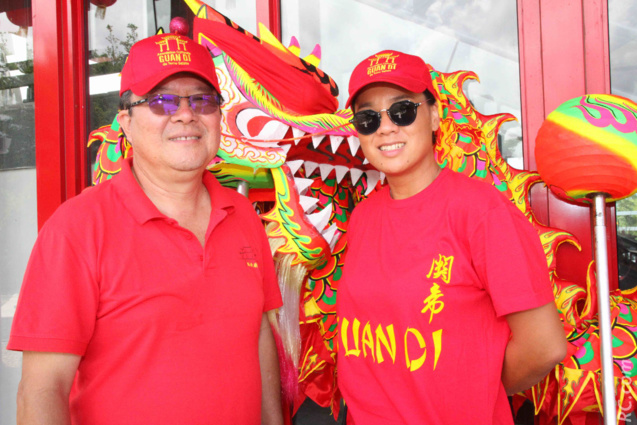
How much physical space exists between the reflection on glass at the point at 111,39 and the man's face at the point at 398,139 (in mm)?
1889

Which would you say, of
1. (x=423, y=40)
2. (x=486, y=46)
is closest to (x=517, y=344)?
(x=486, y=46)

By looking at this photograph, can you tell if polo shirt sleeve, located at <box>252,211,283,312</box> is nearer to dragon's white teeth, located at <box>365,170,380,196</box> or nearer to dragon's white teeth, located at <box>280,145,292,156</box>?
dragon's white teeth, located at <box>280,145,292,156</box>

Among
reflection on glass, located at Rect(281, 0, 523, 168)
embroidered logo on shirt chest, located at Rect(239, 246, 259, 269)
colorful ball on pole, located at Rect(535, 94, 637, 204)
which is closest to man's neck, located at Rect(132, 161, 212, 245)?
embroidered logo on shirt chest, located at Rect(239, 246, 259, 269)

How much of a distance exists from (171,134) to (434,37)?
4.70 feet

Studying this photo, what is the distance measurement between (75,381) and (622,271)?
1.80 meters

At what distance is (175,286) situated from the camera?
1.13m

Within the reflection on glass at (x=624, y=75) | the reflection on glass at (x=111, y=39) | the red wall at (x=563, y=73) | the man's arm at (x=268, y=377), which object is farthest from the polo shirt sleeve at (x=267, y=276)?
the reflection on glass at (x=111, y=39)

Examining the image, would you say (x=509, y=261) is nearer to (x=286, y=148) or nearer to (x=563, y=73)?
(x=286, y=148)

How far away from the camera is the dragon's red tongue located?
66.3 inches

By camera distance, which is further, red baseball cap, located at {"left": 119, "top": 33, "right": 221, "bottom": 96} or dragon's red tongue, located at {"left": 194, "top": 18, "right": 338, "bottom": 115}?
dragon's red tongue, located at {"left": 194, "top": 18, "right": 338, "bottom": 115}

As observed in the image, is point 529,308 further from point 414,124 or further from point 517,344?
point 414,124

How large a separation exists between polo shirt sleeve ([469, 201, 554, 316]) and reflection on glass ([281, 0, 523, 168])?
1.00 m

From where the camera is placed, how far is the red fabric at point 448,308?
1.09 metres

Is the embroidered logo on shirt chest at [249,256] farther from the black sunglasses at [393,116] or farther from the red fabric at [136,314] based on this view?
the black sunglasses at [393,116]
